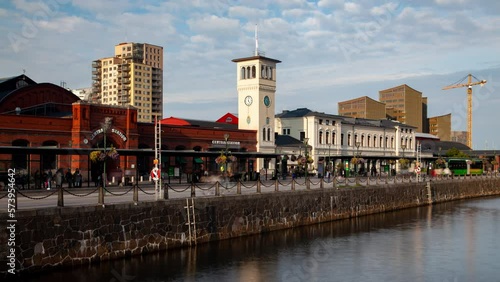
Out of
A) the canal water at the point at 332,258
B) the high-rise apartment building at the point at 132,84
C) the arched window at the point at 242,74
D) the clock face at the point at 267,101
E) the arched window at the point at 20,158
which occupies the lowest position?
the canal water at the point at 332,258

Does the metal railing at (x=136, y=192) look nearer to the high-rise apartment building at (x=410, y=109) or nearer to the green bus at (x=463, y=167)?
the green bus at (x=463, y=167)

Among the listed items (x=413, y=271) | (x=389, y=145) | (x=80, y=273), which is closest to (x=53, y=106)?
(x=80, y=273)

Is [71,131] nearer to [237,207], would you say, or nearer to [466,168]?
[237,207]

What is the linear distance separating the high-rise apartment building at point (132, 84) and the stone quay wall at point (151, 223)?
143346 mm

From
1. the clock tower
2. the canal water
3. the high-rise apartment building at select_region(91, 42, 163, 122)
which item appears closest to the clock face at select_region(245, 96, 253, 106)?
the clock tower

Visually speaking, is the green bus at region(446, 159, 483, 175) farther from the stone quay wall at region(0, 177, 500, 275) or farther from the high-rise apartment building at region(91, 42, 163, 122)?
the high-rise apartment building at region(91, 42, 163, 122)

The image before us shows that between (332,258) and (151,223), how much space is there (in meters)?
9.40

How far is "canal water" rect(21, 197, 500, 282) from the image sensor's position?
2427cm

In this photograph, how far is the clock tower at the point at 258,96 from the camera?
3103 inches

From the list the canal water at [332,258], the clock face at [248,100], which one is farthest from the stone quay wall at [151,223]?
the clock face at [248,100]

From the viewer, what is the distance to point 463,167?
304 ft

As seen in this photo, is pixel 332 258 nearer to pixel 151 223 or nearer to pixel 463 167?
pixel 151 223

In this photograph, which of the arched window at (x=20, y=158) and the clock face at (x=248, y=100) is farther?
the clock face at (x=248, y=100)

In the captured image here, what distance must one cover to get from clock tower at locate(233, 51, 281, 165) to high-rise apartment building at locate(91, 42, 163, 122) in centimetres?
10241
